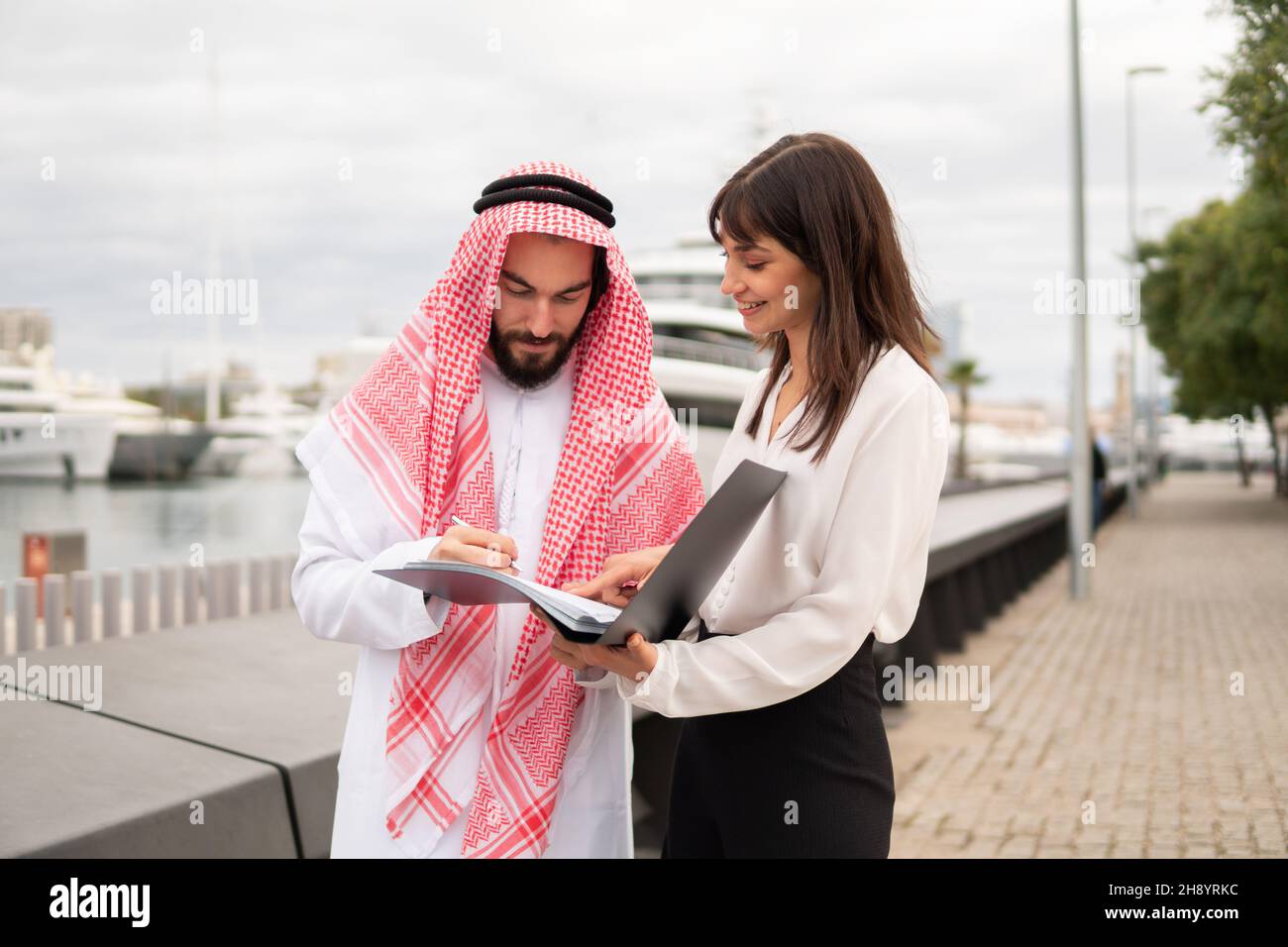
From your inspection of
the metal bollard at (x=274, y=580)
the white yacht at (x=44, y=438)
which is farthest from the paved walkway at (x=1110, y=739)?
the white yacht at (x=44, y=438)

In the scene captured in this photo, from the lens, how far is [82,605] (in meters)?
6.49

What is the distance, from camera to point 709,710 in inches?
71.8

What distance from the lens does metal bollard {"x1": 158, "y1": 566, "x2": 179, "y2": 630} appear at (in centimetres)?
692

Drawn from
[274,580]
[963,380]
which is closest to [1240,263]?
[274,580]

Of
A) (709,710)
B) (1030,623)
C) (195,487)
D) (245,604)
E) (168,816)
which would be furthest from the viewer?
(195,487)

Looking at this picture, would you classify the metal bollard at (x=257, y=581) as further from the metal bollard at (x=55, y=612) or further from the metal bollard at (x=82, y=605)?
the metal bollard at (x=55, y=612)

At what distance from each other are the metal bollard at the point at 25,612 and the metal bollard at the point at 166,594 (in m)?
0.76

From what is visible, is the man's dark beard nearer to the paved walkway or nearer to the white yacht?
the paved walkway

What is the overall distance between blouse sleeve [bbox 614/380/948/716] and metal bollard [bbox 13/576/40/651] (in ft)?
17.9

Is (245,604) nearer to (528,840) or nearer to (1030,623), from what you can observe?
(528,840)

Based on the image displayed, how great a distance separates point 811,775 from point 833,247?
943 mm

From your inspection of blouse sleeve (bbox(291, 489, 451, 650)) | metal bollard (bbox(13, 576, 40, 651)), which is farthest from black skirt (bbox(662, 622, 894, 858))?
metal bollard (bbox(13, 576, 40, 651))
